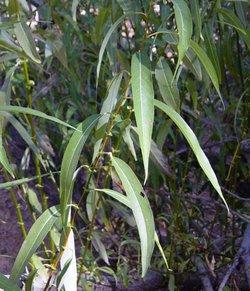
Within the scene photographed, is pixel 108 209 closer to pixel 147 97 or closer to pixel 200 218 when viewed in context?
pixel 200 218

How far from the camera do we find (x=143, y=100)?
902 millimetres

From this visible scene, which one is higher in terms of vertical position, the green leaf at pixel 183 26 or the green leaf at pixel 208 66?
the green leaf at pixel 183 26

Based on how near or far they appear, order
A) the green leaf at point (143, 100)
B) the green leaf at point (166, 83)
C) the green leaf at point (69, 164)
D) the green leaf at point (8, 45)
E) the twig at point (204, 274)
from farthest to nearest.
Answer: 1. the twig at point (204, 274)
2. the green leaf at point (166, 83)
3. the green leaf at point (8, 45)
4. the green leaf at point (69, 164)
5. the green leaf at point (143, 100)

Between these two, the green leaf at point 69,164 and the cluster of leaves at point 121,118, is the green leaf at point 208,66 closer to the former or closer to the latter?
the cluster of leaves at point 121,118

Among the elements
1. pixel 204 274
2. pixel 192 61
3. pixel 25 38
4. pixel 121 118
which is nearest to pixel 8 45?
pixel 25 38

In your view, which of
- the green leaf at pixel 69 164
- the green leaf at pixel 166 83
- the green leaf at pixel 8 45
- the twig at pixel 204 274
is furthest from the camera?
the twig at pixel 204 274

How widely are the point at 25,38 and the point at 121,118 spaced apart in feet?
0.79

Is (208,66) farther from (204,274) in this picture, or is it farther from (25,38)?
(204,274)

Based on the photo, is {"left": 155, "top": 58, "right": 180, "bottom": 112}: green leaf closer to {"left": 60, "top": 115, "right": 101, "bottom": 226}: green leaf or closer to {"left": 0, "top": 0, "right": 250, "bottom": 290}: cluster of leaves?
{"left": 0, "top": 0, "right": 250, "bottom": 290}: cluster of leaves

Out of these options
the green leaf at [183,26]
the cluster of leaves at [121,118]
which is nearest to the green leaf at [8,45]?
the cluster of leaves at [121,118]

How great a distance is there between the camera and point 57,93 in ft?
6.97

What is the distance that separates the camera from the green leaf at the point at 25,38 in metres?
1.20

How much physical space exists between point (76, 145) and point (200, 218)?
3.81 ft

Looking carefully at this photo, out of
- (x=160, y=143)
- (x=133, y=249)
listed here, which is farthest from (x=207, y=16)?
(x=133, y=249)
